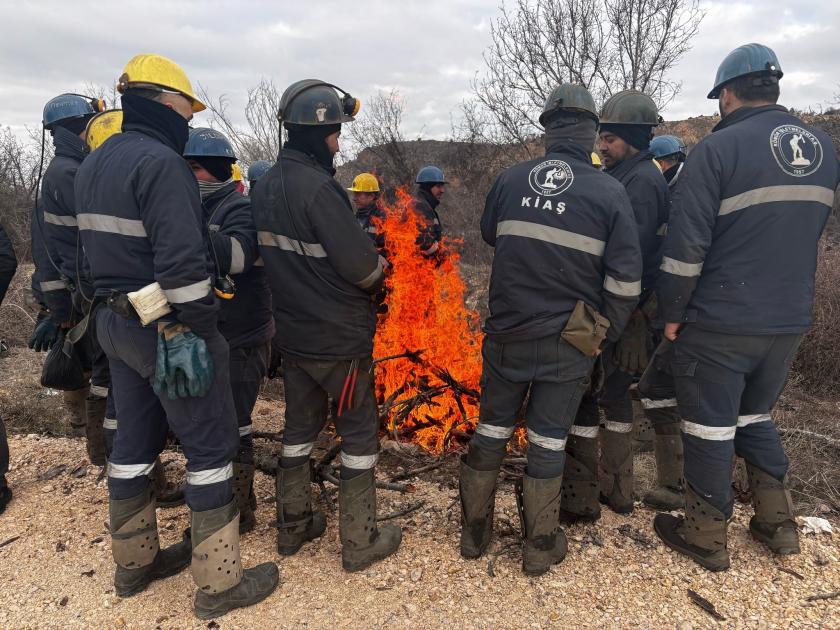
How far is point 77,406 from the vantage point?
485cm

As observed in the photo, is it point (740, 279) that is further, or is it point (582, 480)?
point (582, 480)

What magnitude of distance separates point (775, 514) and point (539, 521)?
154cm

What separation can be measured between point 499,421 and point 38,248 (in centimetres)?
392

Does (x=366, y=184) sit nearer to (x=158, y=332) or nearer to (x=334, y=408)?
(x=334, y=408)

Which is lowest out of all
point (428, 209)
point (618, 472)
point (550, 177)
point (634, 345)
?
point (618, 472)

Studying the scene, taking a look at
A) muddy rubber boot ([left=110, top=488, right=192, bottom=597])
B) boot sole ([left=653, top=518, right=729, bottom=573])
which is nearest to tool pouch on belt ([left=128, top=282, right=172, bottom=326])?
muddy rubber boot ([left=110, top=488, right=192, bottom=597])

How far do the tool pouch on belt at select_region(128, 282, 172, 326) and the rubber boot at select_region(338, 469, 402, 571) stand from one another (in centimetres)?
146

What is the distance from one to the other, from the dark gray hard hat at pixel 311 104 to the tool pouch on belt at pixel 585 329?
1817 mm

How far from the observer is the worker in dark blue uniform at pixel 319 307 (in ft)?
9.63

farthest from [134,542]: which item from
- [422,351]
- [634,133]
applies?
[634,133]

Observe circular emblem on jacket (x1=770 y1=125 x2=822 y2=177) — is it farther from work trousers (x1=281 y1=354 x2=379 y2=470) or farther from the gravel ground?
work trousers (x1=281 y1=354 x2=379 y2=470)

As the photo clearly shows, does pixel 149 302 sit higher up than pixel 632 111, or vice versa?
pixel 632 111

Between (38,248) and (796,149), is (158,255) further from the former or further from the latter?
(796,149)

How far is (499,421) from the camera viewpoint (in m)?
3.18
